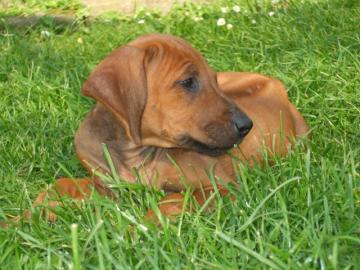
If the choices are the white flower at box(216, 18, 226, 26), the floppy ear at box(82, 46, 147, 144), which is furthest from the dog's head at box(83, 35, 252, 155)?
the white flower at box(216, 18, 226, 26)

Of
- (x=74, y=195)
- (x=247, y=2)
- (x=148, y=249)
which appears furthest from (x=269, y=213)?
(x=247, y=2)

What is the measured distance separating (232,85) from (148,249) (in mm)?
1914

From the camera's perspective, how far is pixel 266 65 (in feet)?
20.2

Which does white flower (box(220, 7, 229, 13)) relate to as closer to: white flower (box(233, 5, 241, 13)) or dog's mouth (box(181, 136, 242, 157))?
white flower (box(233, 5, 241, 13))

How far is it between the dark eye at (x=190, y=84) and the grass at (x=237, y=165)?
0.49m

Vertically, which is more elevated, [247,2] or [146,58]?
[146,58]

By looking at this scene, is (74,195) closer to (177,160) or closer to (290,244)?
(177,160)

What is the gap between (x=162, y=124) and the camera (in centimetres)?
420

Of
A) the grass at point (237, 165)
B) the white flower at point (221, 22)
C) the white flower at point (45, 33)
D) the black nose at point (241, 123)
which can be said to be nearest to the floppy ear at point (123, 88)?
the grass at point (237, 165)

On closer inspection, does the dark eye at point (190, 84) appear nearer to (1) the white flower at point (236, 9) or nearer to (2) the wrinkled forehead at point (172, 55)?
(2) the wrinkled forehead at point (172, 55)

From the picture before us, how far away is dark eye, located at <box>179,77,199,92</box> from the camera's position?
4.20 m

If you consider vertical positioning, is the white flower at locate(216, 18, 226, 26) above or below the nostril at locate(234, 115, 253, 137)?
below

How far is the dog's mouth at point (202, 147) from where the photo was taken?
4.21 m

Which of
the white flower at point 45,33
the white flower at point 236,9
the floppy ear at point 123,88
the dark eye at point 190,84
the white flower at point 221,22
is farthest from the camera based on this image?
the white flower at point 45,33
